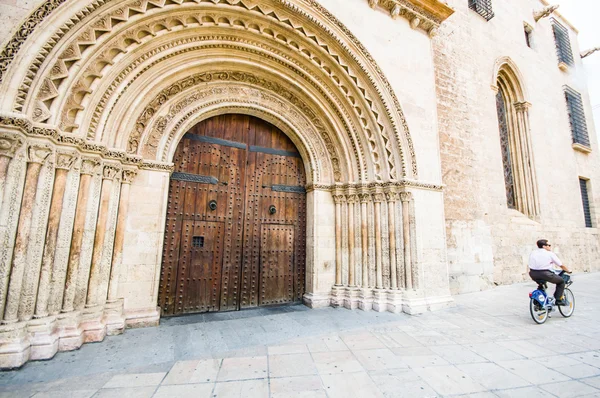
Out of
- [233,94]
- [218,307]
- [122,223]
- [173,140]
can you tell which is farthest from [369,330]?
[233,94]

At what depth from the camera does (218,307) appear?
375 cm

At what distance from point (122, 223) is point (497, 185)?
24.8 ft

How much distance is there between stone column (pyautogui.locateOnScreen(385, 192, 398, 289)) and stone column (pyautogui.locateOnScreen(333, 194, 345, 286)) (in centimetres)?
78

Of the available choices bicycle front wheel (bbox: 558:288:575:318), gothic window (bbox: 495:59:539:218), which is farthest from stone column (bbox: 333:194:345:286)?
gothic window (bbox: 495:59:539:218)

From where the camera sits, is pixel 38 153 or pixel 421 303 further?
pixel 421 303

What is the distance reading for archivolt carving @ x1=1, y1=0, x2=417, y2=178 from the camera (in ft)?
8.18

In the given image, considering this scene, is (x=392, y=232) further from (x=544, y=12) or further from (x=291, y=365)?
(x=544, y=12)

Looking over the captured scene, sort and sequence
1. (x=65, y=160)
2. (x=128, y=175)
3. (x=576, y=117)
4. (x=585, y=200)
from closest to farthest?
(x=65, y=160) → (x=128, y=175) → (x=585, y=200) → (x=576, y=117)

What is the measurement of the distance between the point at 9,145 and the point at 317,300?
3.88 meters

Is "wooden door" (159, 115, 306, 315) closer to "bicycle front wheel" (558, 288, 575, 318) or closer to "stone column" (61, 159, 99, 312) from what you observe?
"stone column" (61, 159, 99, 312)

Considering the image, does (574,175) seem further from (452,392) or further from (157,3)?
(157,3)

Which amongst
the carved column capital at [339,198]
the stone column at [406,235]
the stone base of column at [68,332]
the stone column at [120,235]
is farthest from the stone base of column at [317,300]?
the stone base of column at [68,332]

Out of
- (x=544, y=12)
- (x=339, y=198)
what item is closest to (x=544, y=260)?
(x=339, y=198)

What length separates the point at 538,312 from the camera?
11.2 feet
